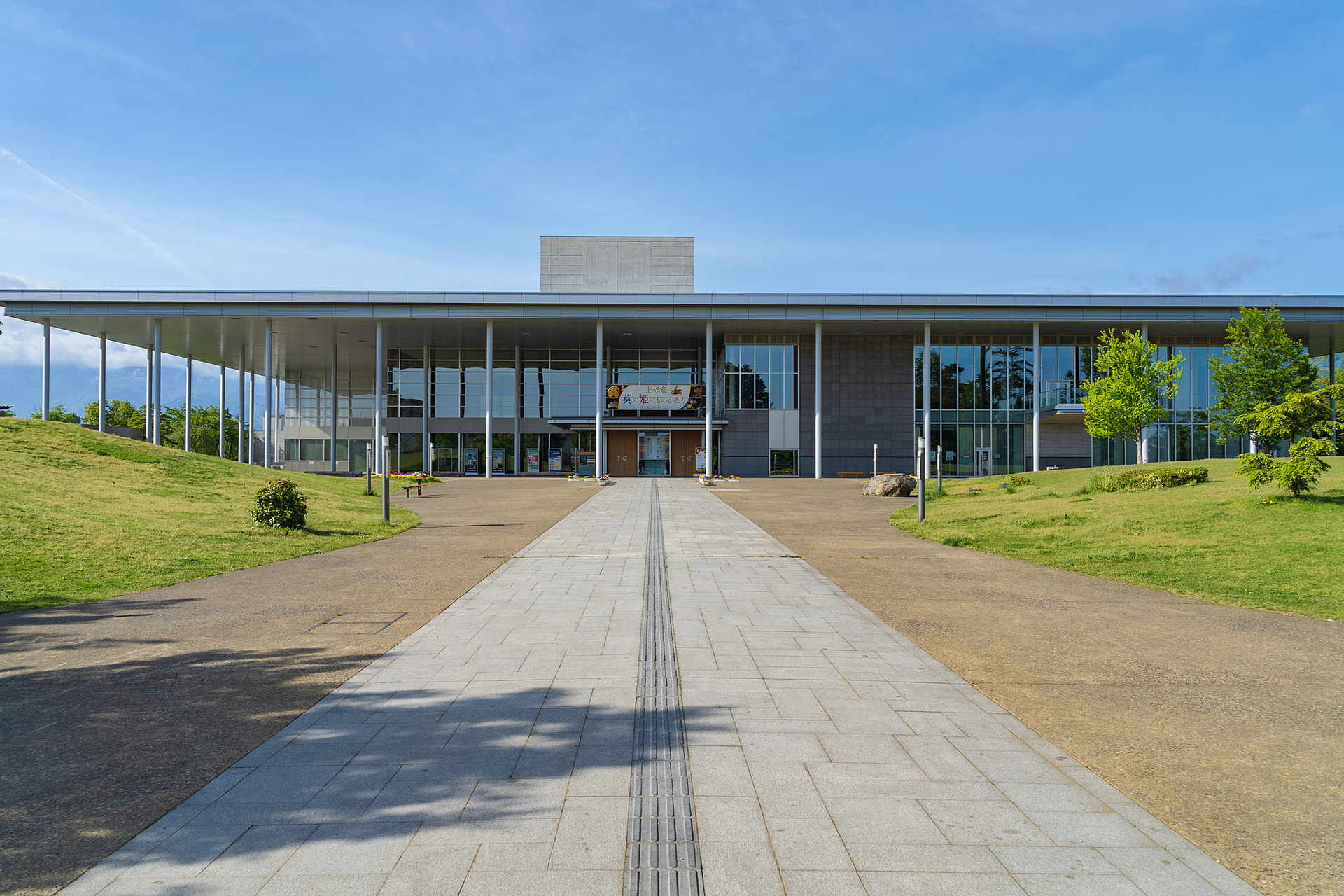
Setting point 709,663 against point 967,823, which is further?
point 709,663

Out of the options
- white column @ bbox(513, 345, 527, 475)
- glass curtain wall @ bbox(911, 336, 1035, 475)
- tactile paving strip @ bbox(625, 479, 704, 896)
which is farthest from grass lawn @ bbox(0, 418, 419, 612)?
glass curtain wall @ bbox(911, 336, 1035, 475)

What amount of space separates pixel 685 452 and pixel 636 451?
343 cm

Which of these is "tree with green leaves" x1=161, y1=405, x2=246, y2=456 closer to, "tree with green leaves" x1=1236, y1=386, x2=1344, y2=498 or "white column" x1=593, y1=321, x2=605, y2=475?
"white column" x1=593, y1=321, x2=605, y2=475

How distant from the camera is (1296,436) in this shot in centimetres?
1464

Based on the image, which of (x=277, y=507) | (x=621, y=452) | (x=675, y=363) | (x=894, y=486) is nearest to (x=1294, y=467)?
(x=894, y=486)

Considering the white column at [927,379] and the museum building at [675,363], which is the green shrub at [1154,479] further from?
the museum building at [675,363]

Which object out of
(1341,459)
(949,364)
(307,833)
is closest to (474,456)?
(949,364)

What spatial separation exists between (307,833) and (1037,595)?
896 cm

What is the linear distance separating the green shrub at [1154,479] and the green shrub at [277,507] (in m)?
21.1

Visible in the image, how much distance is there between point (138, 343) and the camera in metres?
51.2

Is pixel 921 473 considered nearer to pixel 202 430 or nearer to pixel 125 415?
pixel 202 430

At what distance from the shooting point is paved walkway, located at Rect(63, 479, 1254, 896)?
119 inches

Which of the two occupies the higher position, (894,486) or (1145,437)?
(1145,437)

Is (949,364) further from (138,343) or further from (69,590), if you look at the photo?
(138,343)
